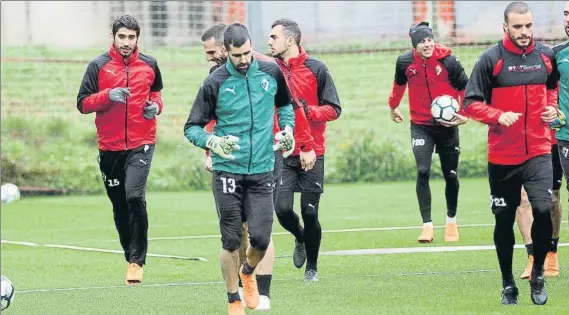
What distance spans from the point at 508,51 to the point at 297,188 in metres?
2.84

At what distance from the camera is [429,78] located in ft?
47.4

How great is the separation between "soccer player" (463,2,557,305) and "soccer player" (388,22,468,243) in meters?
4.47

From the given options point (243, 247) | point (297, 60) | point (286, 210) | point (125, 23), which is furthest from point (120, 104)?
point (243, 247)

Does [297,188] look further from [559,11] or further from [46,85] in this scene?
[559,11]

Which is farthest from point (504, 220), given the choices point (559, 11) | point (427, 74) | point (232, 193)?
point (559, 11)

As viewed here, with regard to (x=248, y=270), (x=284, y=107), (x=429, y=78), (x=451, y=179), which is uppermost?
(x=284, y=107)

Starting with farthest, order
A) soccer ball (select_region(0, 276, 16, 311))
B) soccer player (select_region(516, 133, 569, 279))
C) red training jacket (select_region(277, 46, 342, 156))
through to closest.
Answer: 1. red training jacket (select_region(277, 46, 342, 156))
2. soccer player (select_region(516, 133, 569, 279))
3. soccer ball (select_region(0, 276, 16, 311))

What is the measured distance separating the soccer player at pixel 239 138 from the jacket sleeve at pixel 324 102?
2.03m

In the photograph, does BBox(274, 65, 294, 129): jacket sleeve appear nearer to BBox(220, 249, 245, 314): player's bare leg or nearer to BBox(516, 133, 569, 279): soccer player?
BBox(220, 249, 245, 314): player's bare leg

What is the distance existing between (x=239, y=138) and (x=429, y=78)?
543 cm

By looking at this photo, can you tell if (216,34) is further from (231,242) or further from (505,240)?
(505,240)

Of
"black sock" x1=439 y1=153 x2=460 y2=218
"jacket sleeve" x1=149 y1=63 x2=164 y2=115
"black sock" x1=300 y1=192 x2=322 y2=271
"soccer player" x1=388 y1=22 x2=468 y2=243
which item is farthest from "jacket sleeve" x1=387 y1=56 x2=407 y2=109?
"jacket sleeve" x1=149 y1=63 x2=164 y2=115

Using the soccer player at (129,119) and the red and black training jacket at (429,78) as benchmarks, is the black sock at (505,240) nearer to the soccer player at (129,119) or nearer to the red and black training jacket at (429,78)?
the soccer player at (129,119)

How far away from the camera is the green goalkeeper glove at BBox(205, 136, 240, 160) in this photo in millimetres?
9133
